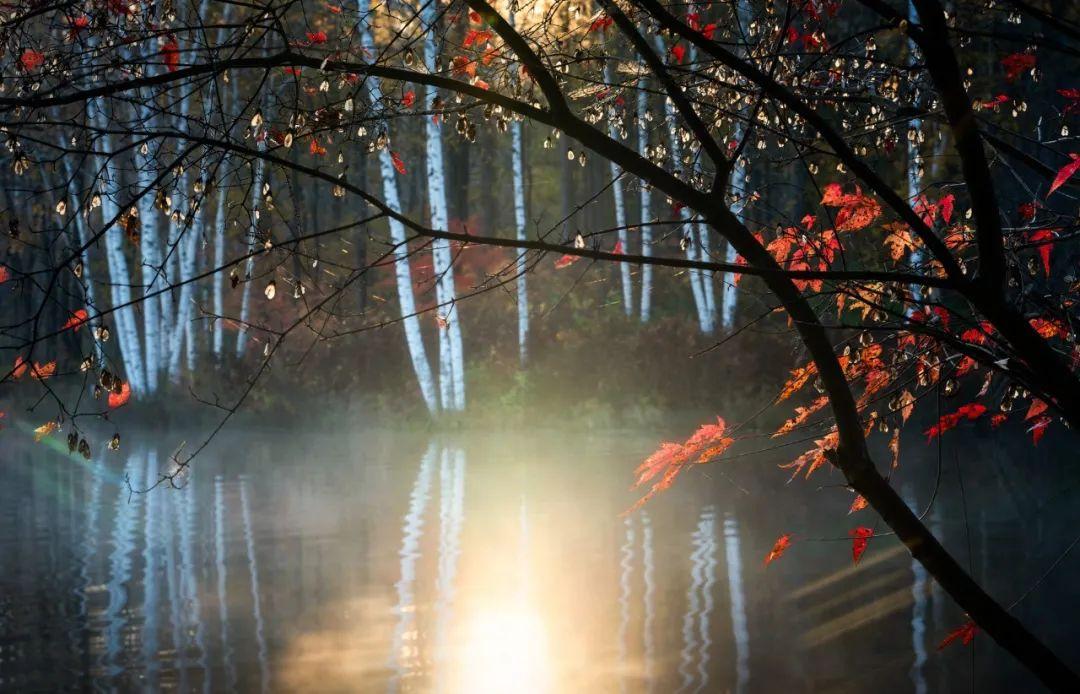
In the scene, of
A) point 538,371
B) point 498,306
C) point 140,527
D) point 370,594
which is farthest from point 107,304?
point 370,594

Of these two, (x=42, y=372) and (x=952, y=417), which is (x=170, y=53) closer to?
(x=42, y=372)

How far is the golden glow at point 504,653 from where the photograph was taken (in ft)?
23.5

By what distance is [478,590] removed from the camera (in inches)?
378

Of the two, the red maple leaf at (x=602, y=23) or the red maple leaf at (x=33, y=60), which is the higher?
the red maple leaf at (x=602, y=23)

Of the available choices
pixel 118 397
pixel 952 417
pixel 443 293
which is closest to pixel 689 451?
pixel 952 417

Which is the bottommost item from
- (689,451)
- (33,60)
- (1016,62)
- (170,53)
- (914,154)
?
(689,451)

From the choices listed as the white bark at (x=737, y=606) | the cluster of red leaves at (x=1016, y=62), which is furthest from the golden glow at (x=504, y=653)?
the cluster of red leaves at (x=1016, y=62)

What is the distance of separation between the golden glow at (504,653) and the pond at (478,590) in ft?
0.07

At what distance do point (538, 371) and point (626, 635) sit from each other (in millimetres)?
16358

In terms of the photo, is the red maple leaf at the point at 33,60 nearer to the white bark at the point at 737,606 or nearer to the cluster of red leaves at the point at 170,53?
the cluster of red leaves at the point at 170,53

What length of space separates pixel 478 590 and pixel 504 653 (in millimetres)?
1841

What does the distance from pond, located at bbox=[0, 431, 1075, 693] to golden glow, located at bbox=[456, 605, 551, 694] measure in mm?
23

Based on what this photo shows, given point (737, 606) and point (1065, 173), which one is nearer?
point (1065, 173)

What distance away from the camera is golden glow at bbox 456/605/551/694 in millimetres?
7160
